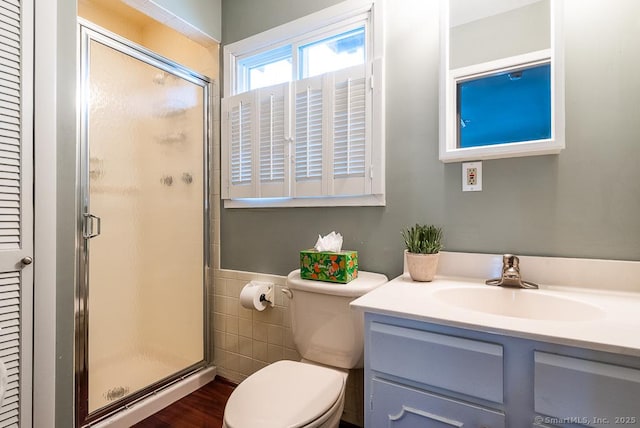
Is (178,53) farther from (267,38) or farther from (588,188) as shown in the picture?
(588,188)

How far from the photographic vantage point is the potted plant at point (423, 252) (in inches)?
47.2

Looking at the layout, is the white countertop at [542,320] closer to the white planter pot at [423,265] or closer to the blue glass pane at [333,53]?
the white planter pot at [423,265]

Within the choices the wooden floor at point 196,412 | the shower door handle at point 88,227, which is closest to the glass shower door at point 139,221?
the shower door handle at point 88,227

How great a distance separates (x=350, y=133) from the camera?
149cm

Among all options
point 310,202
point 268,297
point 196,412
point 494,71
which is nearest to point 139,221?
point 268,297

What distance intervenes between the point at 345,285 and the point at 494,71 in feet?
3.31

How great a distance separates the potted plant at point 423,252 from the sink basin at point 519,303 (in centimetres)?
11

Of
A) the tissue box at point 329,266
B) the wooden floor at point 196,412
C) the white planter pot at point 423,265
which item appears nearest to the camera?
the white planter pot at point 423,265

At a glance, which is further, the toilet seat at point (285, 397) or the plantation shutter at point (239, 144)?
the plantation shutter at point (239, 144)

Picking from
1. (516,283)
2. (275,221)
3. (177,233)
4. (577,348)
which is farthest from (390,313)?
(177,233)

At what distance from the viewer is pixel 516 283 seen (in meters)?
1.09

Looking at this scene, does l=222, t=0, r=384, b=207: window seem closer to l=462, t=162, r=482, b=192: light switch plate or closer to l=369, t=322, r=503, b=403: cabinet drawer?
l=462, t=162, r=482, b=192: light switch plate

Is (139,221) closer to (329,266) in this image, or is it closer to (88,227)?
(88,227)

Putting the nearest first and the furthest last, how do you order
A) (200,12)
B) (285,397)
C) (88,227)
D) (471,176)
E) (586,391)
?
(586,391)
(285,397)
(471,176)
(88,227)
(200,12)
